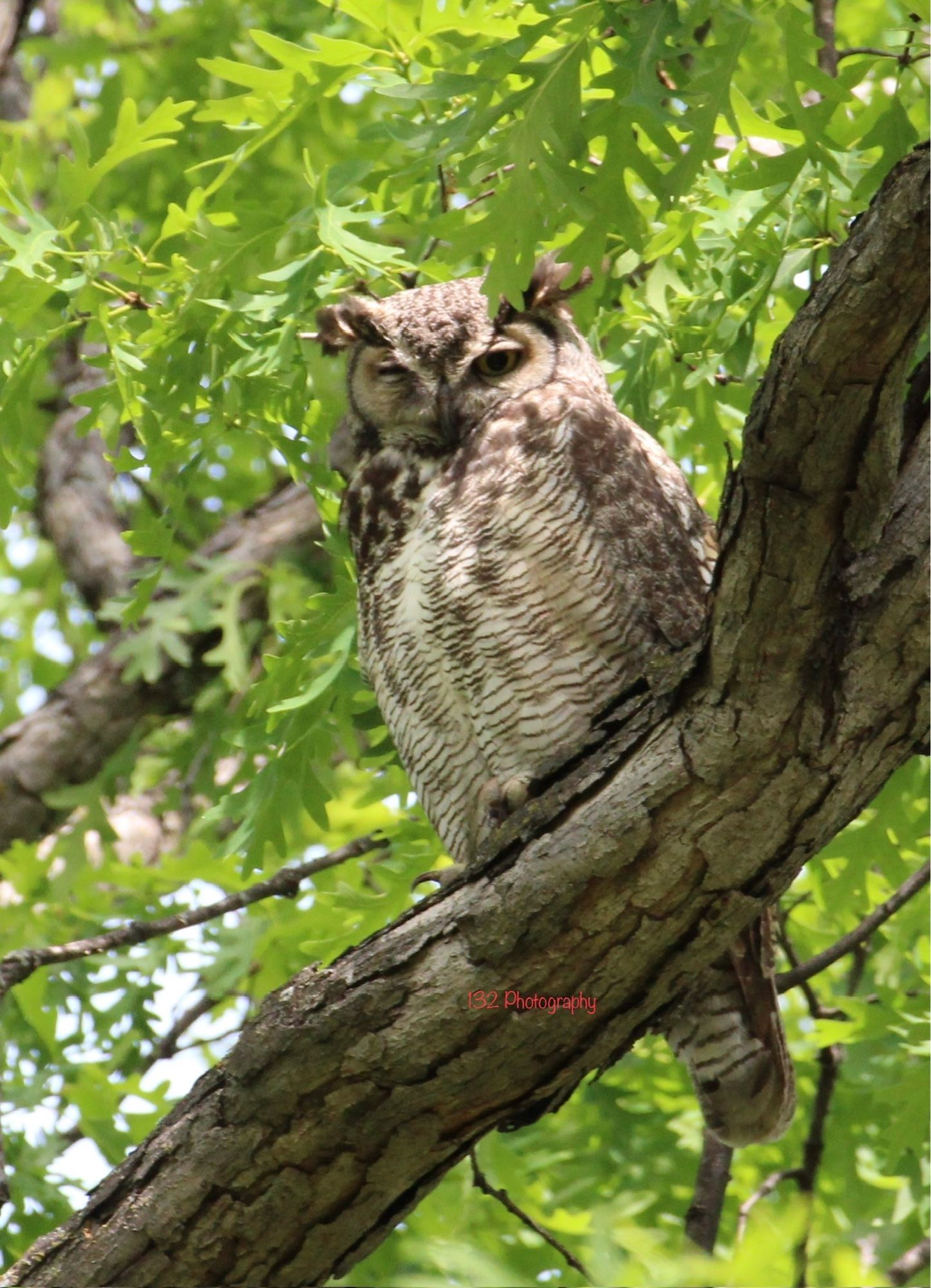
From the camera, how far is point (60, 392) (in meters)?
5.85

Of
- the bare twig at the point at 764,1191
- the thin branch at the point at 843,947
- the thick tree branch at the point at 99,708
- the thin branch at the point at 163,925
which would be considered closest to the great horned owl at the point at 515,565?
the thin branch at the point at 843,947

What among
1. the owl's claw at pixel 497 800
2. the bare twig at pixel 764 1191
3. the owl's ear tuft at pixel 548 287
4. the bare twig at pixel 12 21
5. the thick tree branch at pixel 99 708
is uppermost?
the bare twig at pixel 12 21

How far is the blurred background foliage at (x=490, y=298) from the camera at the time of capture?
228 centimetres

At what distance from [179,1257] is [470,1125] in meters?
0.51

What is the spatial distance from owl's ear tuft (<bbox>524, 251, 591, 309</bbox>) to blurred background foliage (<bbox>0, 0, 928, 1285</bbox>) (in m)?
0.08

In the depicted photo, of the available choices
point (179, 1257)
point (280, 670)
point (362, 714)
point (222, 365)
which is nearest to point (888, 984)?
point (362, 714)

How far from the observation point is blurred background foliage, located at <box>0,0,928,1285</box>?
2.28 m

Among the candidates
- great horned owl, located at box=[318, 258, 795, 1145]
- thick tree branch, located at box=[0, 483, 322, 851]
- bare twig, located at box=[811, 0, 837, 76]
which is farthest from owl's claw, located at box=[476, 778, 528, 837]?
thick tree branch, located at box=[0, 483, 322, 851]

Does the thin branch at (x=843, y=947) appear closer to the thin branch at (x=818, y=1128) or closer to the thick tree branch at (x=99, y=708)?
the thin branch at (x=818, y=1128)

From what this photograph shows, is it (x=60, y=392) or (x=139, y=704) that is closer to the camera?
(x=139, y=704)

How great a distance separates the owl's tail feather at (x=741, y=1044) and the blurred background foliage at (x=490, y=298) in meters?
0.24

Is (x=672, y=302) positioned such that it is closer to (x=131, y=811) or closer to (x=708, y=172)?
(x=708, y=172)
